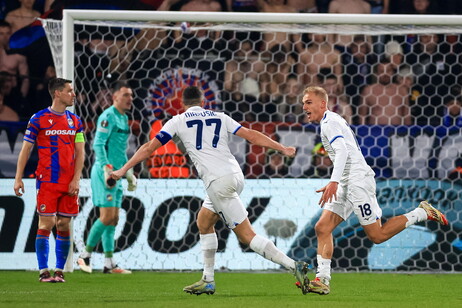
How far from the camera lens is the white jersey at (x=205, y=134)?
6.70 m

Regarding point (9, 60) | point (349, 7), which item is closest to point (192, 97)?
point (9, 60)

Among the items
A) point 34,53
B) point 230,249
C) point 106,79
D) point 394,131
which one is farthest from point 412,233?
point 34,53

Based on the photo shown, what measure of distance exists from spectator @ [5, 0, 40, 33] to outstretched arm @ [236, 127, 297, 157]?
228 inches

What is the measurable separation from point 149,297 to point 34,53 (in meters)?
5.74

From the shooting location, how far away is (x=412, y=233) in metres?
9.61

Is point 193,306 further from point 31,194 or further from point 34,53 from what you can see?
point 34,53

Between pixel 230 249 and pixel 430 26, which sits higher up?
pixel 430 26

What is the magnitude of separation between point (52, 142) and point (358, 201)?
2.92 meters

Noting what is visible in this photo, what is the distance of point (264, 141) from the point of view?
21.6 ft

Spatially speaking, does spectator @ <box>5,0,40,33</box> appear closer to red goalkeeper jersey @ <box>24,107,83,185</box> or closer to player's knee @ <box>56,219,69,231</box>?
red goalkeeper jersey @ <box>24,107,83,185</box>

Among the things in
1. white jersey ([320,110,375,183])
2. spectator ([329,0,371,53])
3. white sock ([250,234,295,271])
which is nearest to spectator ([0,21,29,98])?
spectator ([329,0,371,53])

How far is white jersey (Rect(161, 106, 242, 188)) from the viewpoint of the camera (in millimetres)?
6695

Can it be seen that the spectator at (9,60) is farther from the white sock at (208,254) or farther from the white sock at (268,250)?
the white sock at (268,250)

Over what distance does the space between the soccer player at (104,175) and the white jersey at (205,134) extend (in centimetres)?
240
